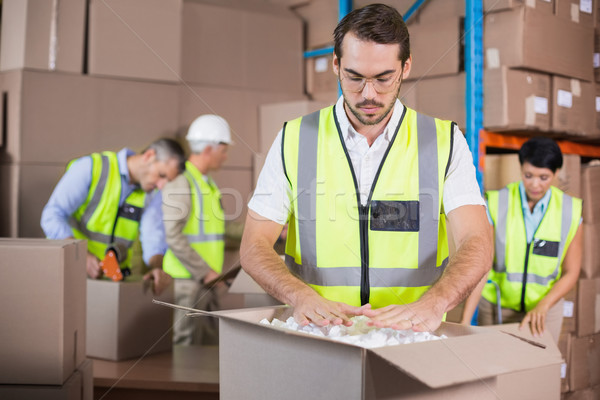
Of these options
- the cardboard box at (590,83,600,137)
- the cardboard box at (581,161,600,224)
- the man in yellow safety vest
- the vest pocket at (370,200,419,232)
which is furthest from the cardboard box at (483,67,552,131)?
the vest pocket at (370,200,419,232)

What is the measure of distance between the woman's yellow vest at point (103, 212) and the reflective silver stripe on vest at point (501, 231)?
171 cm

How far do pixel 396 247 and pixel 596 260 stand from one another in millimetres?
2110

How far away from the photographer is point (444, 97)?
8.57 feet

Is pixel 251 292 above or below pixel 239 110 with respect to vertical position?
below

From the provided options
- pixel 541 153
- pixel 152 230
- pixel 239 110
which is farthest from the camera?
pixel 239 110

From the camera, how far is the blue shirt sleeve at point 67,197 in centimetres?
283

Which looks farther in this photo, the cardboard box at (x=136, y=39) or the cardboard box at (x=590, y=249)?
the cardboard box at (x=136, y=39)

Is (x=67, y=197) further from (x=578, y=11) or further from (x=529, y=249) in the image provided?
(x=578, y=11)

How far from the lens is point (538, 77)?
2.64 metres

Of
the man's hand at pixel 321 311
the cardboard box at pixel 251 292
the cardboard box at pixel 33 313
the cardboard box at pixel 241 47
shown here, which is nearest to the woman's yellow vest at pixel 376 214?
the man's hand at pixel 321 311

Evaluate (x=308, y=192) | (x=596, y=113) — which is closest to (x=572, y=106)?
(x=596, y=113)

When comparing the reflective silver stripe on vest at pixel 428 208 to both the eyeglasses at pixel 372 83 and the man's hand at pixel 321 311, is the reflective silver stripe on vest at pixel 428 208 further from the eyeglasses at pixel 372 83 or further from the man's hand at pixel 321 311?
the man's hand at pixel 321 311

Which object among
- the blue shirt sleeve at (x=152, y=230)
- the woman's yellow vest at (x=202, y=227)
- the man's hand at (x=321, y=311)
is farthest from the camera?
the woman's yellow vest at (x=202, y=227)

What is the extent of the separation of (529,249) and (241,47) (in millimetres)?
2208
